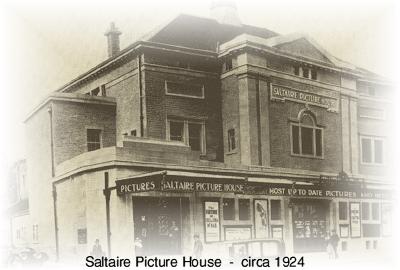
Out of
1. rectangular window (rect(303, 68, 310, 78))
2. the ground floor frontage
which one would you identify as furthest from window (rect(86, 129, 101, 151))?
rectangular window (rect(303, 68, 310, 78))

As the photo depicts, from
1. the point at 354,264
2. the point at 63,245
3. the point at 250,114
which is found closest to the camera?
the point at 63,245

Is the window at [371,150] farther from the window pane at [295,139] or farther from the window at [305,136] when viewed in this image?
the window pane at [295,139]

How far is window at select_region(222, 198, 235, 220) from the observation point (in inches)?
307

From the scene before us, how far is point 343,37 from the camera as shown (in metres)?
7.71

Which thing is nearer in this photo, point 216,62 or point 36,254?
point 36,254

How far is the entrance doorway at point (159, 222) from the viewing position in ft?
23.7

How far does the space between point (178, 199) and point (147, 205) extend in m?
0.34

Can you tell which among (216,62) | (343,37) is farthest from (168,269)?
(343,37)

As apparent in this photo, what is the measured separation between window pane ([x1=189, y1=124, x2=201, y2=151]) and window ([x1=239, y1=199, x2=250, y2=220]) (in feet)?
2.38

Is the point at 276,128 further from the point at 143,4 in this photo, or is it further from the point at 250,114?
the point at 143,4

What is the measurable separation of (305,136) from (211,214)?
1.48 meters

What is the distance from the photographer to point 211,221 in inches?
306

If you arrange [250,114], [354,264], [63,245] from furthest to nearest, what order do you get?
[250,114], [354,264], [63,245]

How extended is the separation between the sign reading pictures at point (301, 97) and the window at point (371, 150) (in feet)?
1.78
